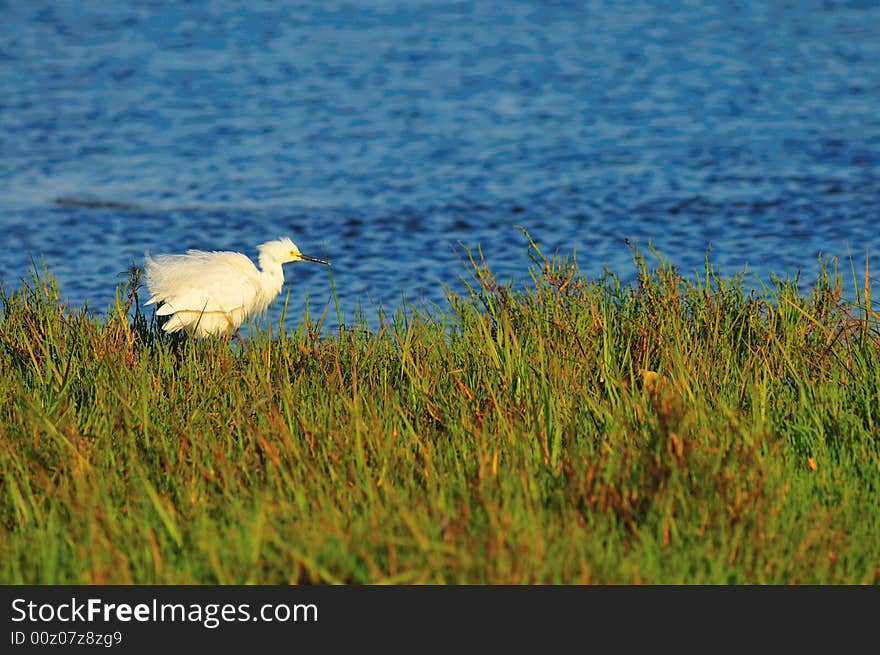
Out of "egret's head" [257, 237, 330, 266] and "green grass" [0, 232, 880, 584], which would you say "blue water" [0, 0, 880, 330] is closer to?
"egret's head" [257, 237, 330, 266]

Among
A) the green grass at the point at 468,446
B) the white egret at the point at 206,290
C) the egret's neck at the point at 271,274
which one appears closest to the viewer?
the green grass at the point at 468,446

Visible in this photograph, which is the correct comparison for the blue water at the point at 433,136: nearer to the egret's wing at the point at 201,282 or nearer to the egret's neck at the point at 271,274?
the egret's neck at the point at 271,274

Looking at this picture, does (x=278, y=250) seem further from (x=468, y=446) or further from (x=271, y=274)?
(x=468, y=446)

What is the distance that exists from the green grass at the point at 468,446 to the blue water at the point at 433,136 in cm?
234

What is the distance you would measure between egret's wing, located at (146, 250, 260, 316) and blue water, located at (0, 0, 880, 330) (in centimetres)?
153

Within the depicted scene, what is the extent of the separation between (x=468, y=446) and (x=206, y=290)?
256cm

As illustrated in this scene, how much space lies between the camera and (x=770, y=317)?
19.9 ft

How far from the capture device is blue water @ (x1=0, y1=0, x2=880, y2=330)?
33.4ft

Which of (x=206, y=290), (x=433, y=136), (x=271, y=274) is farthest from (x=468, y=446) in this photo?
(x=433, y=136)

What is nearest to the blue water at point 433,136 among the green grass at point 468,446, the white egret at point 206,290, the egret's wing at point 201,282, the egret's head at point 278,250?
the egret's head at point 278,250

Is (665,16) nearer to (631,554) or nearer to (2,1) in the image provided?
(2,1)

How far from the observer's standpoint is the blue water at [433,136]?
33.4 ft

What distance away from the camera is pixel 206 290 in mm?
6887

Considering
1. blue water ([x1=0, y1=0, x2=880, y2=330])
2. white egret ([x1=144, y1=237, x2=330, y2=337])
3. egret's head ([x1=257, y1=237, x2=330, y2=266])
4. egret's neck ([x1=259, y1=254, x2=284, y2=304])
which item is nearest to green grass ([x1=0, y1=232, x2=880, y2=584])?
white egret ([x1=144, y1=237, x2=330, y2=337])
